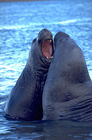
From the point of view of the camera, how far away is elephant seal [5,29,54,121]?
865 centimetres

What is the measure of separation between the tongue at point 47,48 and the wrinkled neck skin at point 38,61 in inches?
4.9

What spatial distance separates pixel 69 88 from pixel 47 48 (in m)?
0.97

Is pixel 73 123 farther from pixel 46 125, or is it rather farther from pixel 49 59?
pixel 49 59

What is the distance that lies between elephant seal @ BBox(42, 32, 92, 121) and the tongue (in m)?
0.44

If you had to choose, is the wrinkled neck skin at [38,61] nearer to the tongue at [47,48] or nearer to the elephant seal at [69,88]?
the tongue at [47,48]

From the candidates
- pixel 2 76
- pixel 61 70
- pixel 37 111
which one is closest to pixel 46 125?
pixel 37 111

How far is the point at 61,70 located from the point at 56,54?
32cm

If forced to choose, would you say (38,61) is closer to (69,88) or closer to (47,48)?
(47,48)

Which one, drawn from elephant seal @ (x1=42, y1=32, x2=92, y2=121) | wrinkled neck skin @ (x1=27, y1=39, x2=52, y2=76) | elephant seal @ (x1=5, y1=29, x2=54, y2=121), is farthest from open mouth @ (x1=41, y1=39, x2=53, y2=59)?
elephant seal @ (x1=42, y1=32, x2=92, y2=121)

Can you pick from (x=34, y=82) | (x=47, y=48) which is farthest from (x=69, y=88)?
(x=47, y=48)

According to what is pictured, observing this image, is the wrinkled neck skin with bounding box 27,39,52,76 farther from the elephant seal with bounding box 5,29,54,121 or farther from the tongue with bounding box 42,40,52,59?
the tongue with bounding box 42,40,52,59

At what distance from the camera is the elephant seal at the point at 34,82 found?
8.65m

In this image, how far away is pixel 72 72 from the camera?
26.9 feet

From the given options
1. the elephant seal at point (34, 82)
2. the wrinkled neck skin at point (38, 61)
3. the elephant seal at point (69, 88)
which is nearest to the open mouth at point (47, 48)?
the elephant seal at point (34, 82)
